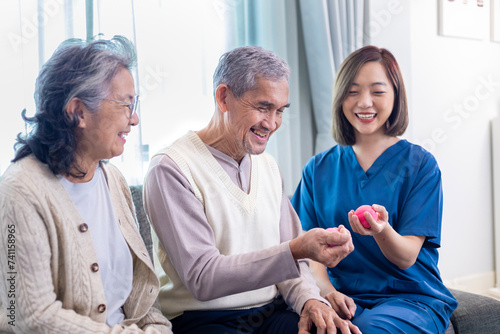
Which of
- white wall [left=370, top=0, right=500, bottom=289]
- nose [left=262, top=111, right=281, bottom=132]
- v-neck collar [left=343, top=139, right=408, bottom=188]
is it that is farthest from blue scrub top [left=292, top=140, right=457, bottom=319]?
white wall [left=370, top=0, right=500, bottom=289]

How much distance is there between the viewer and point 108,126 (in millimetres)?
1104

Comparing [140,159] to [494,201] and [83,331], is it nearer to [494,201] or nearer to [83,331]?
[83,331]

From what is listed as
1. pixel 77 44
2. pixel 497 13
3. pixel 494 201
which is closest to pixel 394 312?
pixel 77 44

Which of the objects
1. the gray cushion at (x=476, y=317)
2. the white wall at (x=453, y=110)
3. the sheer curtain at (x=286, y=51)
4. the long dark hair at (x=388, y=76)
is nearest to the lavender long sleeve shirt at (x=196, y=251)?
the gray cushion at (x=476, y=317)

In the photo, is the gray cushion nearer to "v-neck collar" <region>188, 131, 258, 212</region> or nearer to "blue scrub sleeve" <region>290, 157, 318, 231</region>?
"blue scrub sleeve" <region>290, 157, 318, 231</region>

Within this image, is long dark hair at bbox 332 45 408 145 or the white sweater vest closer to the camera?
the white sweater vest

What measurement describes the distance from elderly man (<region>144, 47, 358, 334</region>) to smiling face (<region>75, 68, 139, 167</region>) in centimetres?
17

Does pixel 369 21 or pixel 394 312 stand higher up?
pixel 369 21

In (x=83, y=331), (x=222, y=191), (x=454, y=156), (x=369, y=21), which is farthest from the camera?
(x=454, y=156)

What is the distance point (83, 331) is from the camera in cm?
102

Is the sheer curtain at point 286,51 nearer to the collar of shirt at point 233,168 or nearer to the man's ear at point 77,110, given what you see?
the collar of shirt at point 233,168

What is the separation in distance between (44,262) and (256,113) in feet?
2.09

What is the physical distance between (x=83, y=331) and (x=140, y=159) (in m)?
1.10

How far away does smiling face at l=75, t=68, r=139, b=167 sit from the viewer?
3.59ft
